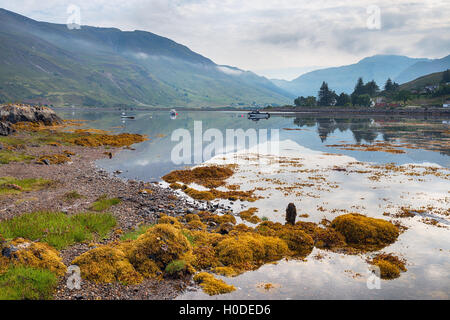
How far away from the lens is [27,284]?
10.7 metres

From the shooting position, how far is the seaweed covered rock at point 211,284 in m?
12.2

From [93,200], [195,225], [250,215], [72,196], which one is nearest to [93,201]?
[93,200]

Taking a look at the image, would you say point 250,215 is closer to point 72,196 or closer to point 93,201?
point 93,201

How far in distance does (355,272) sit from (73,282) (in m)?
13.2

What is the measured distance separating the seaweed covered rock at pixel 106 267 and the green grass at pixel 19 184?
15.4 meters

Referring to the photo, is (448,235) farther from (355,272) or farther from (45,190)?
(45,190)

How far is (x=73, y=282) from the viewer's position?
11508mm

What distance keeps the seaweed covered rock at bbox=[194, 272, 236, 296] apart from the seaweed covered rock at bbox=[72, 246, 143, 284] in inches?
108

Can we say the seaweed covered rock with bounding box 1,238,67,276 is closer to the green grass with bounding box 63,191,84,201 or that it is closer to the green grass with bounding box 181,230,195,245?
the green grass with bounding box 181,230,195,245

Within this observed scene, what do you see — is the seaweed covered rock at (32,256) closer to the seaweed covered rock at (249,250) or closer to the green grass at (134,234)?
the green grass at (134,234)

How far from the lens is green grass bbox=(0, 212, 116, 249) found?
14750 millimetres

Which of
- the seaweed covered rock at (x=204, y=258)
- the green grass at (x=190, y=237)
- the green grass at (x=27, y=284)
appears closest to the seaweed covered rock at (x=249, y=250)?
the seaweed covered rock at (x=204, y=258)

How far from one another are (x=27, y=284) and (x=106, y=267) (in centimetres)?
287
